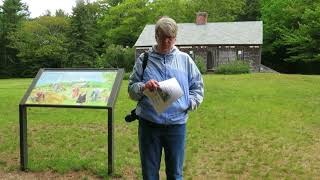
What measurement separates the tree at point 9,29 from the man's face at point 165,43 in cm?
5219

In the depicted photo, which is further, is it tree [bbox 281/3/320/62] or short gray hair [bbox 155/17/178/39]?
tree [bbox 281/3/320/62]

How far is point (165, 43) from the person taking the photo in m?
4.46

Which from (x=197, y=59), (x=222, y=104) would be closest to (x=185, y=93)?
(x=222, y=104)

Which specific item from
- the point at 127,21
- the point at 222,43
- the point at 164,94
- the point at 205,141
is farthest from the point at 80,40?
the point at 164,94

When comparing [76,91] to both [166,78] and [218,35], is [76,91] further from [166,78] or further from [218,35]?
[218,35]

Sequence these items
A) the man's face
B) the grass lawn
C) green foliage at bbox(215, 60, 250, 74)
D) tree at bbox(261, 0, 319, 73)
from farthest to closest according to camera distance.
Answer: tree at bbox(261, 0, 319, 73) < green foliage at bbox(215, 60, 250, 74) < the grass lawn < the man's face

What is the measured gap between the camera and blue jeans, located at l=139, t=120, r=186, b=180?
15.0 ft

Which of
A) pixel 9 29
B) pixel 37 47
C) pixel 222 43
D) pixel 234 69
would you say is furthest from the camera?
pixel 9 29

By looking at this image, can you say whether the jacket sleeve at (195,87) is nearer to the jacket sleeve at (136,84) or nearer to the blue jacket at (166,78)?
the blue jacket at (166,78)

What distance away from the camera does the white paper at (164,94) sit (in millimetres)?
4332

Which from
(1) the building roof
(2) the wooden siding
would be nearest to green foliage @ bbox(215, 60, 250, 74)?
(2) the wooden siding

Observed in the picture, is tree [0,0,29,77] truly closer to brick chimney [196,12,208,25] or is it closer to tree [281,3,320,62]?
brick chimney [196,12,208,25]

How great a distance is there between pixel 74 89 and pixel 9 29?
5196 centimetres

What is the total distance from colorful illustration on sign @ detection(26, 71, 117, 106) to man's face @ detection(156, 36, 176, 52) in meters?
2.24
